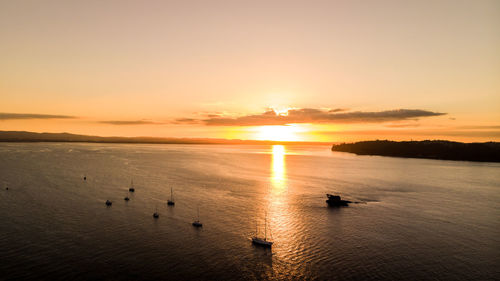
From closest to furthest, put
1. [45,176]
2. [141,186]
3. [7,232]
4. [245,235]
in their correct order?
[7,232] → [245,235] → [141,186] → [45,176]

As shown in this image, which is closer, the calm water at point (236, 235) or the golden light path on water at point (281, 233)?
the calm water at point (236, 235)

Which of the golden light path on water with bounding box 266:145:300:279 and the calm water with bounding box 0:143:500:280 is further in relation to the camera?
the golden light path on water with bounding box 266:145:300:279

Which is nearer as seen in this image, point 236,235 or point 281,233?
point 236,235

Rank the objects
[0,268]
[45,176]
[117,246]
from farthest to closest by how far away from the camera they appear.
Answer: [45,176] → [117,246] → [0,268]

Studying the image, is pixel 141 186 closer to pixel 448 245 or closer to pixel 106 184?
pixel 106 184

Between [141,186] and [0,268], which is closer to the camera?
[0,268]

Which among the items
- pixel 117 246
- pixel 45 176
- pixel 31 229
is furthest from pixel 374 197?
pixel 45 176

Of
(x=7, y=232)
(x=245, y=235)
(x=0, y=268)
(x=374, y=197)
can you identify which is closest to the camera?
(x=0, y=268)

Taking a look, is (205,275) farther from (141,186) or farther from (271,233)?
(141,186)

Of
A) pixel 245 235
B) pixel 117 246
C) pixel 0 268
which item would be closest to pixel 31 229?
pixel 0 268
